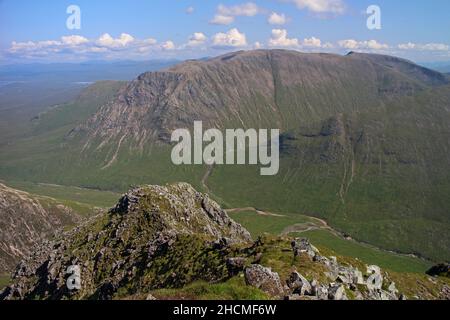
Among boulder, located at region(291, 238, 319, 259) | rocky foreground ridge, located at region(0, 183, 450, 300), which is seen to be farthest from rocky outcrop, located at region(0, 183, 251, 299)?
boulder, located at region(291, 238, 319, 259)

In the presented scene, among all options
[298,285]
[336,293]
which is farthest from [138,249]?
[336,293]

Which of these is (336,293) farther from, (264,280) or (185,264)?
(185,264)

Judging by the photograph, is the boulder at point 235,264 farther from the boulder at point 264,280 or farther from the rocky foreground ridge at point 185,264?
the boulder at point 264,280

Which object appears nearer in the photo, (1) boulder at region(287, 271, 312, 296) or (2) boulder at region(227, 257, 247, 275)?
(1) boulder at region(287, 271, 312, 296)

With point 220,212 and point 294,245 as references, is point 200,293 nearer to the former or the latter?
point 294,245

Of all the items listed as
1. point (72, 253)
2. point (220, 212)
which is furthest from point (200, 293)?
point (220, 212)

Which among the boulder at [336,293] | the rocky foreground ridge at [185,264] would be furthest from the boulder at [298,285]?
the boulder at [336,293]

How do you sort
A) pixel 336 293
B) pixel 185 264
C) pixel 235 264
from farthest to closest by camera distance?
1. pixel 185 264
2. pixel 235 264
3. pixel 336 293

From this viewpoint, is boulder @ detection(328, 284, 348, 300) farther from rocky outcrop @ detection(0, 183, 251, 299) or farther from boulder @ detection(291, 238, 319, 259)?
boulder @ detection(291, 238, 319, 259)
